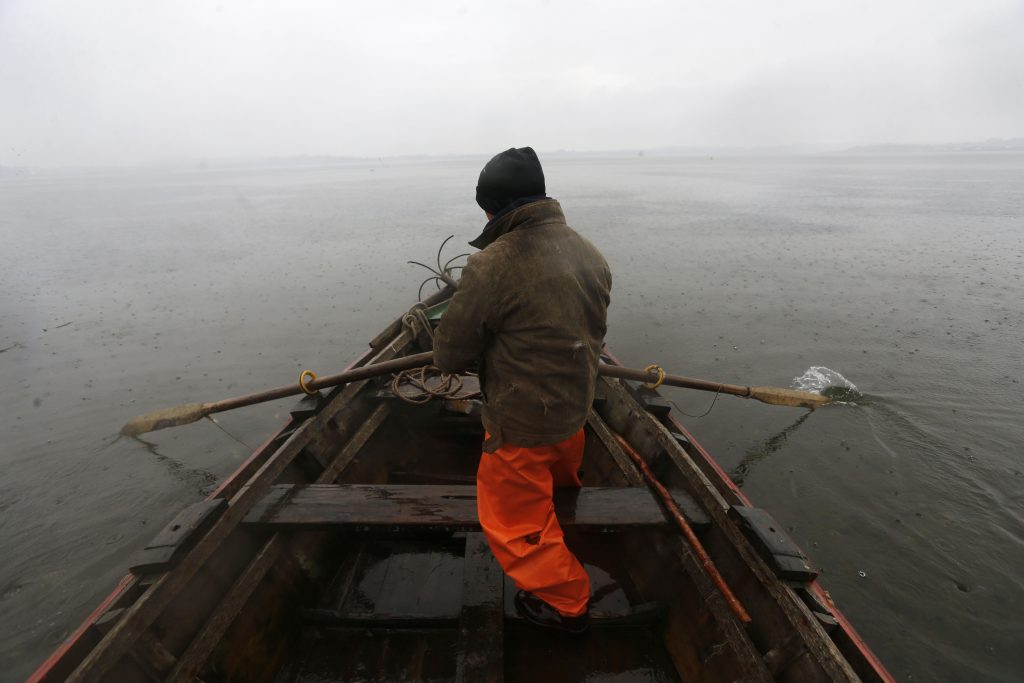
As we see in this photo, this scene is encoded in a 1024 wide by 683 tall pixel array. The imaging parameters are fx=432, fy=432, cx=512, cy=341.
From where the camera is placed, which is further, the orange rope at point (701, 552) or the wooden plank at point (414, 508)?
the wooden plank at point (414, 508)

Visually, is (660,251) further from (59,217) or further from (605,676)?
(59,217)

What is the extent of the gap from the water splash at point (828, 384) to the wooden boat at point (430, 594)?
5587mm

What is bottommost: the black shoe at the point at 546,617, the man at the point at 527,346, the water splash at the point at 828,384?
the water splash at the point at 828,384

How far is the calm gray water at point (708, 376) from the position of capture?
4.39 metres

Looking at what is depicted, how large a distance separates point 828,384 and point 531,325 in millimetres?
8169

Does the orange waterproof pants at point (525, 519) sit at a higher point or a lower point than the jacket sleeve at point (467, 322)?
lower

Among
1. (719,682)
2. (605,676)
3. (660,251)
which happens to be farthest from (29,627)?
(660,251)

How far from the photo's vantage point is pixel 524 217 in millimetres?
1973

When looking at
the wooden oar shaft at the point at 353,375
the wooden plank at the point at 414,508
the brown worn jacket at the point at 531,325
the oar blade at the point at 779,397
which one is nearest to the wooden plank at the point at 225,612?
the wooden plank at the point at 414,508

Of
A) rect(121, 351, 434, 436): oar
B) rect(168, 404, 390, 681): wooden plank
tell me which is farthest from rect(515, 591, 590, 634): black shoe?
rect(121, 351, 434, 436): oar

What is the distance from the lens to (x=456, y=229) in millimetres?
21812

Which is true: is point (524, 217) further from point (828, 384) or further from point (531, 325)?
point (828, 384)

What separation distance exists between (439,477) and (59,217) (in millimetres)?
40164

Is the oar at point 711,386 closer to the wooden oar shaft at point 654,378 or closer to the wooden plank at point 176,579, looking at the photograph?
the wooden oar shaft at point 654,378
